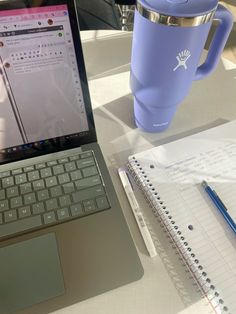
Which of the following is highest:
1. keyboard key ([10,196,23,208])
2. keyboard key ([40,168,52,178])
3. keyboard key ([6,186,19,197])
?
keyboard key ([40,168,52,178])

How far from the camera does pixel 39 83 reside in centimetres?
47

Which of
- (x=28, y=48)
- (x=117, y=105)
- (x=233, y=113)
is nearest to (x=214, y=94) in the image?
(x=233, y=113)

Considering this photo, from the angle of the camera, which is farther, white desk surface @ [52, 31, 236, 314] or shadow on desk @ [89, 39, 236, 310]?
shadow on desk @ [89, 39, 236, 310]

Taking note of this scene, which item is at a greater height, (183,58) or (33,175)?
(183,58)

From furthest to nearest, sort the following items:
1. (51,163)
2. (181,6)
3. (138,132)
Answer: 1. (138,132)
2. (51,163)
3. (181,6)

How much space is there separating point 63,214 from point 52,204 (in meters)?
0.02

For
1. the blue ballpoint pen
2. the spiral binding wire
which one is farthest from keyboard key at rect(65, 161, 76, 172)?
the blue ballpoint pen

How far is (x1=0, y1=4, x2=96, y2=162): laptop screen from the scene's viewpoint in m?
0.42

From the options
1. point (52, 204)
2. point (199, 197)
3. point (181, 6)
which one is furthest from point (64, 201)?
point (181, 6)

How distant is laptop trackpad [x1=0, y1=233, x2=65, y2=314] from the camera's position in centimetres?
40

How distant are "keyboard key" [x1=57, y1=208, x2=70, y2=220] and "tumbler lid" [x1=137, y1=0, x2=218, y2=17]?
33 centimetres

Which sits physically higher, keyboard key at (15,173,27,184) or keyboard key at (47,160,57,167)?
keyboard key at (47,160,57,167)

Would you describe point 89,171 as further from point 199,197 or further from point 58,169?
point 199,197

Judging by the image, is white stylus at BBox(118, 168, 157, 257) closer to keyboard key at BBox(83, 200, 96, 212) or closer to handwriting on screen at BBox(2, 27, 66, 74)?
keyboard key at BBox(83, 200, 96, 212)
